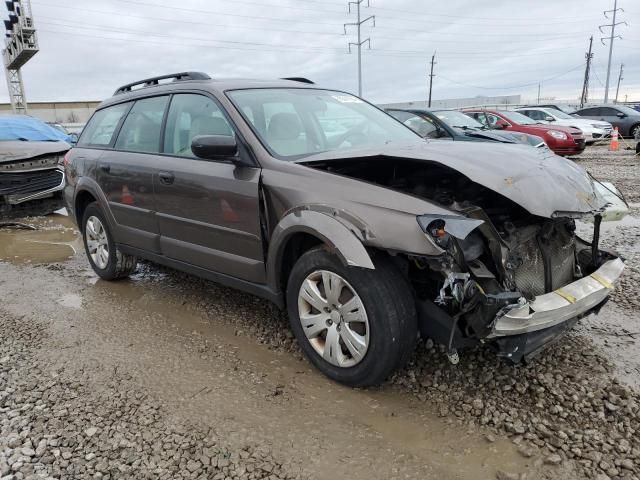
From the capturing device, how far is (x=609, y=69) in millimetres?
46688

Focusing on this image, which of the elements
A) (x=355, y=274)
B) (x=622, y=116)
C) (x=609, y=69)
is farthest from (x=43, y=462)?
(x=609, y=69)

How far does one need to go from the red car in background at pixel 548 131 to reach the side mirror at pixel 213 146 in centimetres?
1165

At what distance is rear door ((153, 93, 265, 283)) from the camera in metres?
3.28

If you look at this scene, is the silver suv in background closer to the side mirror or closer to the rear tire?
the rear tire

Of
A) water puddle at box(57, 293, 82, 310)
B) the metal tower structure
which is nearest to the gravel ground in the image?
water puddle at box(57, 293, 82, 310)

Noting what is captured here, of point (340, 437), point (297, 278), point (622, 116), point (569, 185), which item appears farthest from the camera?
point (622, 116)

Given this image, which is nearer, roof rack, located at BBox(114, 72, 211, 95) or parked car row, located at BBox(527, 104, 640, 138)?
roof rack, located at BBox(114, 72, 211, 95)

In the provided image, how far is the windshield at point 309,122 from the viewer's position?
3.42m

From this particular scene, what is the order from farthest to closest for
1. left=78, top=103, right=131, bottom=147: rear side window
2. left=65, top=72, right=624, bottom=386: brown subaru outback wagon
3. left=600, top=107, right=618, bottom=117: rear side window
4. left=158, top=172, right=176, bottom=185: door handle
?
left=600, top=107, right=618, bottom=117: rear side window, left=78, top=103, right=131, bottom=147: rear side window, left=158, top=172, right=176, bottom=185: door handle, left=65, top=72, right=624, bottom=386: brown subaru outback wagon

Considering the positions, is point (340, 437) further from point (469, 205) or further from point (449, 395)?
point (469, 205)

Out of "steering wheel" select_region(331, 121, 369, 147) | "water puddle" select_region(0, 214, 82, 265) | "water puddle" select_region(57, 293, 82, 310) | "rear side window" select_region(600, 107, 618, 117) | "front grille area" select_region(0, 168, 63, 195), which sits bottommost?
"water puddle" select_region(0, 214, 82, 265)

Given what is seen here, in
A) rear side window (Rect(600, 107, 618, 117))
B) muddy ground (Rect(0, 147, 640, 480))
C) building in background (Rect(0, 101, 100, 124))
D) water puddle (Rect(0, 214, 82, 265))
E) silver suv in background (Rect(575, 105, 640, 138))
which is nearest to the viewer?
muddy ground (Rect(0, 147, 640, 480))

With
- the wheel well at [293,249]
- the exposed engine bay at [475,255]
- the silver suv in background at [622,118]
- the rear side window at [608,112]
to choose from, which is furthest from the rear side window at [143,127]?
the rear side window at [608,112]

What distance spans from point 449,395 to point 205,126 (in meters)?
2.45
